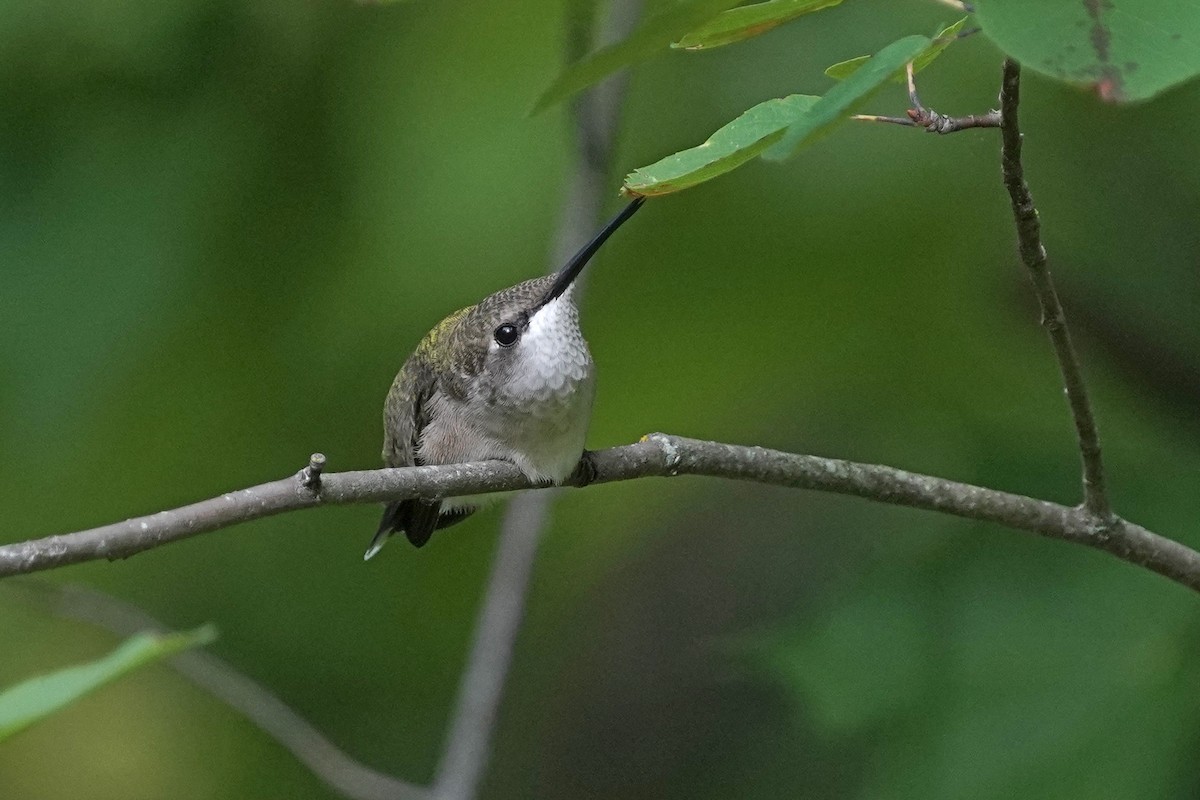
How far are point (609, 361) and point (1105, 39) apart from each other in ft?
7.80

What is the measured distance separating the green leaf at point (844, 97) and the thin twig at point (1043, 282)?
17cm

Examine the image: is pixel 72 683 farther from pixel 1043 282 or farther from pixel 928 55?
pixel 1043 282

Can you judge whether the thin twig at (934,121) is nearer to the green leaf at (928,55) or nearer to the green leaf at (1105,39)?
the green leaf at (928,55)

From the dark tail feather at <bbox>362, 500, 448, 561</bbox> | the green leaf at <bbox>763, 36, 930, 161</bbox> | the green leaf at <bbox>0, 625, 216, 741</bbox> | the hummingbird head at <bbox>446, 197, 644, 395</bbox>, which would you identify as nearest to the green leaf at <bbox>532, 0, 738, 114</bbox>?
the green leaf at <bbox>763, 36, 930, 161</bbox>

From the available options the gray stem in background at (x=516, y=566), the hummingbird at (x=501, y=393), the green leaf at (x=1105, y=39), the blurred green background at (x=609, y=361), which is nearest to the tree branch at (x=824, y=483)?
the hummingbird at (x=501, y=393)

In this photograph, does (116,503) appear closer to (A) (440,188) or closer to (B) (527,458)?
(A) (440,188)

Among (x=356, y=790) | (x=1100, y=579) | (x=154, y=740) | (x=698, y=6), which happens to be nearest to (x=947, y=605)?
(x=1100, y=579)

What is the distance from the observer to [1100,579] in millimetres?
2402

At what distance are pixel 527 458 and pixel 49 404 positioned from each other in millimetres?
1442

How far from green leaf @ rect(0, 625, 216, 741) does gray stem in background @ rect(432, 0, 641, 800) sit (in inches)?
67.8

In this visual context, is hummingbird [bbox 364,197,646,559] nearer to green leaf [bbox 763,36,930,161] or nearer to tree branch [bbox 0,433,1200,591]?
tree branch [bbox 0,433,1200,591]

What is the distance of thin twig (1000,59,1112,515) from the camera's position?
1.00 meters

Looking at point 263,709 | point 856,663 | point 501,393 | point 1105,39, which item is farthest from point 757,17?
point 263,709

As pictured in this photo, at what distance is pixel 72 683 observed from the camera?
0.84 meters
